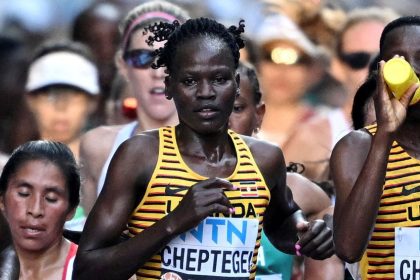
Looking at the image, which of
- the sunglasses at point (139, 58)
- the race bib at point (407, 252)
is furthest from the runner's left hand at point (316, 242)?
the sunglasses at point (139, 58)

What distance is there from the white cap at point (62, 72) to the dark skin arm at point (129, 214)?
4.15 m

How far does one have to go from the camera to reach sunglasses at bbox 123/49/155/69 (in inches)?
345

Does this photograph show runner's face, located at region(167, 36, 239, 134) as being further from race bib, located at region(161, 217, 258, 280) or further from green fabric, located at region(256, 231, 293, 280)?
green fabric, located at region(256, 231, 293, 280)

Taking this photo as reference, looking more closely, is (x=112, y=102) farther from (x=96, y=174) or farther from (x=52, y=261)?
(x=52, y=261)

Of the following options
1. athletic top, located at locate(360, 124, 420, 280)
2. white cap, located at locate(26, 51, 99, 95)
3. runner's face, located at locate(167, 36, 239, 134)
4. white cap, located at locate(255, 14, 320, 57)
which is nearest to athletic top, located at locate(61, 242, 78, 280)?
runner's face, located at locate(167, 36, 239, 134)

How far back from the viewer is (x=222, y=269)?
18.9 ft

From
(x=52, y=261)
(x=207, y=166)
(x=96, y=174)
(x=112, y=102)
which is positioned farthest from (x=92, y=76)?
(x=207, y=166)

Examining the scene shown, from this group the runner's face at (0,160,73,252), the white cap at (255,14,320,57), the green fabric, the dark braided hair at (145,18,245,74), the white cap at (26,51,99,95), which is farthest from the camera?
the white cap at (255,14,320,57)

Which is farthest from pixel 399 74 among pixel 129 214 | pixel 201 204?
pixel 129 214

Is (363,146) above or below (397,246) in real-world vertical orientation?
above

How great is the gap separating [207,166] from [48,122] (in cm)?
404

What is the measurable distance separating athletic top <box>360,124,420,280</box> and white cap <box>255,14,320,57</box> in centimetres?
499

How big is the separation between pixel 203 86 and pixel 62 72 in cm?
428

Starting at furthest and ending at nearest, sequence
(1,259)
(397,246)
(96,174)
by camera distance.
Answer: (96,174) → (1,259) → (397,246)
